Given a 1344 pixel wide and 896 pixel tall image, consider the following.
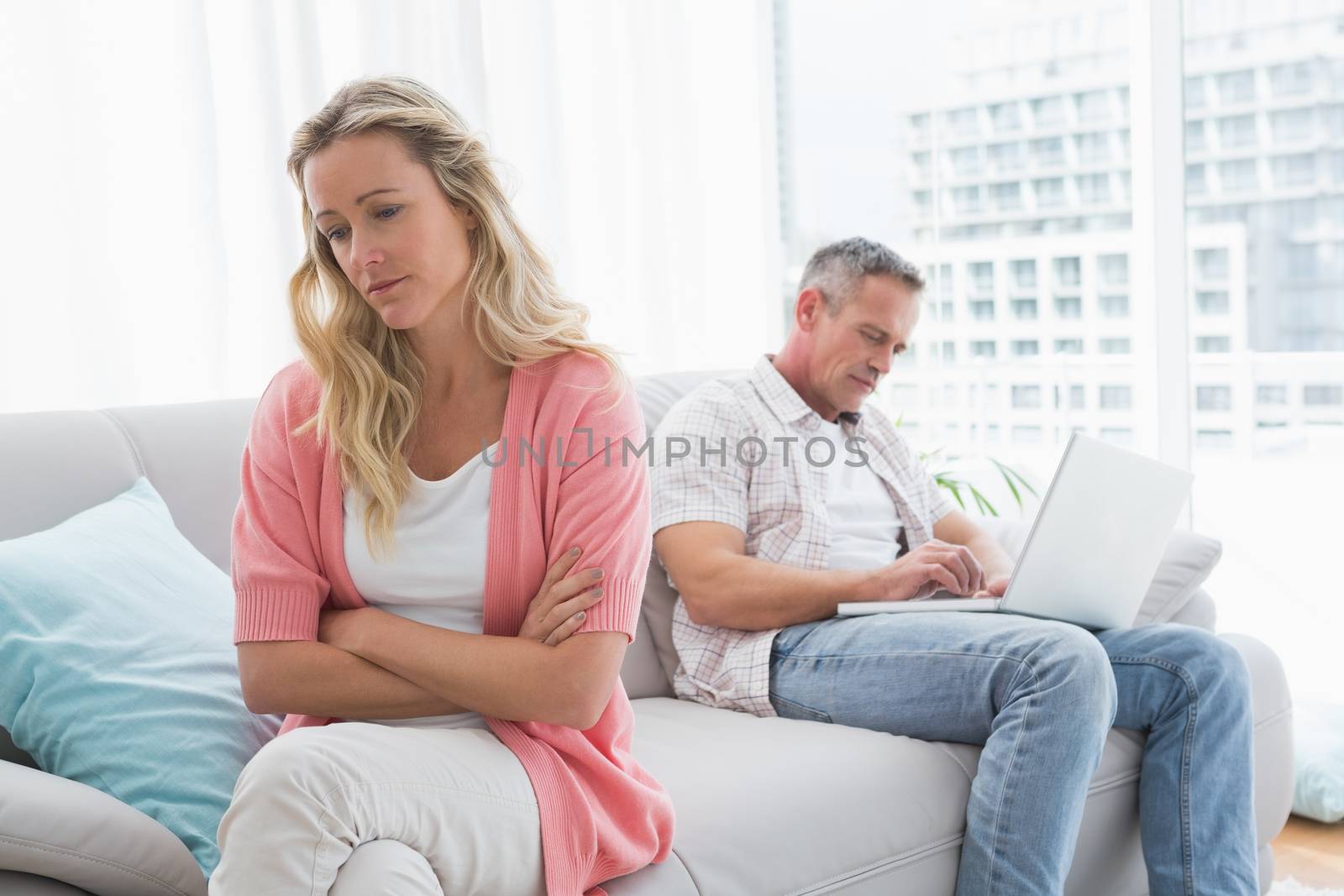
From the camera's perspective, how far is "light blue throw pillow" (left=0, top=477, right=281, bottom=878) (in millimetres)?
1312

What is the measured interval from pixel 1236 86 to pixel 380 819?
2955 millimetres

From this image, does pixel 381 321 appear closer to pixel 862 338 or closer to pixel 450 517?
pixel 450 517

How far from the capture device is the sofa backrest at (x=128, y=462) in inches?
62.7

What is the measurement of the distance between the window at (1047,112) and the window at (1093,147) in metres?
0.09

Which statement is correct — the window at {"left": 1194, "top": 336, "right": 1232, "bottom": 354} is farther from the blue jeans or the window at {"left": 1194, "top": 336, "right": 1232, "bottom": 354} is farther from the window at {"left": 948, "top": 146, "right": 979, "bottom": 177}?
the blue jeans

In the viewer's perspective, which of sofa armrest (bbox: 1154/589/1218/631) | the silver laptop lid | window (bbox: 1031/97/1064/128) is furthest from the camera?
window (bbox: 1031/97/1064/128)

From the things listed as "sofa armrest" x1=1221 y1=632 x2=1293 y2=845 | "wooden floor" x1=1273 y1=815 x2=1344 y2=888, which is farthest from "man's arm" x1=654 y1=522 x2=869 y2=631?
"wooden floor" x1=1273 y1=815 x2=1344 y2=888

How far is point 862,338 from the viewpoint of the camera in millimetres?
2088

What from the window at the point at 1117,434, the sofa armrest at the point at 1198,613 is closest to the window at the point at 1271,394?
the window at the point at 1117,434

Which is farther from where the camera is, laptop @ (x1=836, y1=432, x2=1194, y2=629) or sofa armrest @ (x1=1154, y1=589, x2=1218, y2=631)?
sofa armrest @ (x1=1154, y1=589, x2=1218, y2=631)

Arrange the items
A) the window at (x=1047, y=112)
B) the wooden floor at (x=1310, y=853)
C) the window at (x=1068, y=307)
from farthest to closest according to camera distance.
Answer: the window at (x=1068, y=307) < the window at (x=1047, y=112) < the wooden floor at (x=1310, y=853)

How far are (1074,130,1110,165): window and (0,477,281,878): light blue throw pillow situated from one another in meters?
2.81

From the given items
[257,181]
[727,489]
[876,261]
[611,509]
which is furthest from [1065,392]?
[611,509]

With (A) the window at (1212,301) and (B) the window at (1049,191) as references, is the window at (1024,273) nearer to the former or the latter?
(B) the window at (1049,191)
